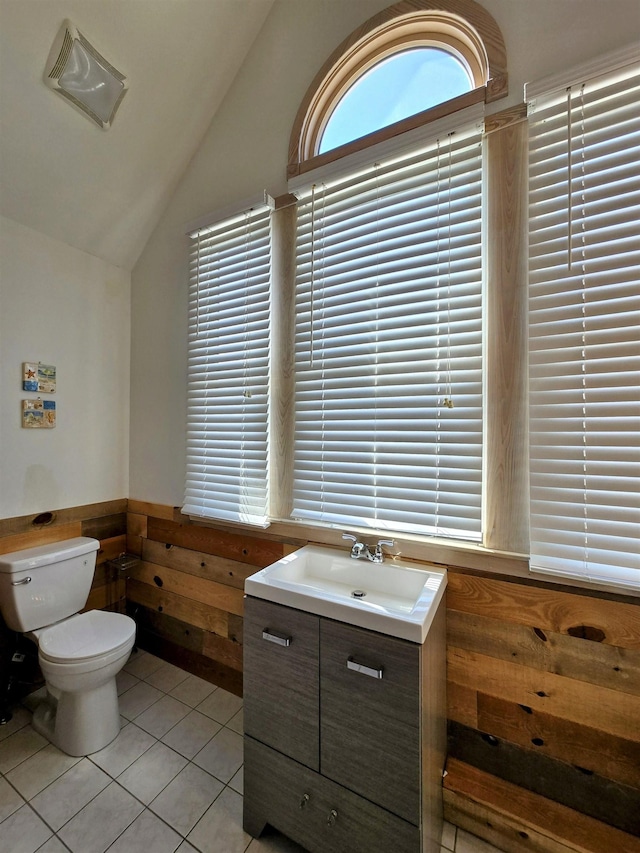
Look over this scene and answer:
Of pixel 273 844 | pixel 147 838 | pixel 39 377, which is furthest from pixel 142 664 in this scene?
pixel 39 377

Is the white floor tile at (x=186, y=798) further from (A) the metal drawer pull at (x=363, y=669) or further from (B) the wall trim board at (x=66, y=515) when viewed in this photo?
(B) the wall trim board at (x=66, y=515)

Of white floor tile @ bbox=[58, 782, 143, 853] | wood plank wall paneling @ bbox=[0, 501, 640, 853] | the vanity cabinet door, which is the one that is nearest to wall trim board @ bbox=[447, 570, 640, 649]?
wood plank wall paneling @ bbox=[0, 501, 640, 853]

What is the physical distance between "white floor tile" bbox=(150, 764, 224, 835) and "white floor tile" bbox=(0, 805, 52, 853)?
0.36 metres

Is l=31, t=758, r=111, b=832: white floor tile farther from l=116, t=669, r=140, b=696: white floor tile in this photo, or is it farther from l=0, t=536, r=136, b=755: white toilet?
l=116, t=669, r=140, b=696: white floor tile

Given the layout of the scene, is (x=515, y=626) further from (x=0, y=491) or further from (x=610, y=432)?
(x=0, y=491)

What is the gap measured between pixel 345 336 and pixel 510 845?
1.95 meters

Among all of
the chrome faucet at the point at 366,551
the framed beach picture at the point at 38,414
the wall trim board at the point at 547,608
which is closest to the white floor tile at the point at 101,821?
the chrome faucet at the point at 366,551

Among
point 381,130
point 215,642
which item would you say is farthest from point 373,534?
point 381,130

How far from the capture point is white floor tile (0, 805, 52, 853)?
125cm

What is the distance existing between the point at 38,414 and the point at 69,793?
5.63 feet

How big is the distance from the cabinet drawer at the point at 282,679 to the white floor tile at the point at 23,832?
0.83m

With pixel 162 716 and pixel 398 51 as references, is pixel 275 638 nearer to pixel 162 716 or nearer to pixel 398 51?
pixel 162 716

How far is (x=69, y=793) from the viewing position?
144 cm

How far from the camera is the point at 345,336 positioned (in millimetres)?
1630
